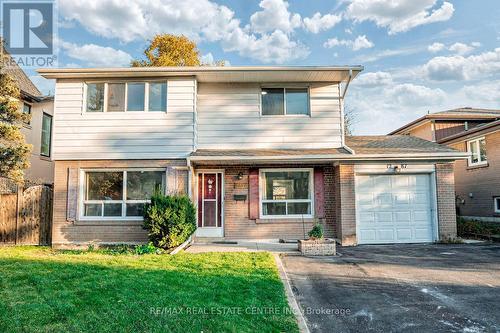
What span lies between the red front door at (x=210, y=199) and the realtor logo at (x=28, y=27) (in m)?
7.07

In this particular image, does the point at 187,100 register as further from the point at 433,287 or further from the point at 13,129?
the point at 433,287

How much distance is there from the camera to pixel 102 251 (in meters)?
9.09

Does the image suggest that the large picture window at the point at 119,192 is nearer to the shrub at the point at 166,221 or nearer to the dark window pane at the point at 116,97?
the shrub at the point at 166,221

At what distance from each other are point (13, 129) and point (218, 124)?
262 inches

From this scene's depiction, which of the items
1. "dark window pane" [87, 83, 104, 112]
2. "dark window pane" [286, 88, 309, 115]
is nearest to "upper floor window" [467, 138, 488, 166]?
"dark window pane" [286, 88, 309, 115]

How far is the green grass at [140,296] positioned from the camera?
369cm

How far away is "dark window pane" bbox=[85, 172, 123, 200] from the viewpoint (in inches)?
401

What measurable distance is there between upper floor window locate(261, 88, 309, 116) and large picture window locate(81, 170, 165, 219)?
4192mm

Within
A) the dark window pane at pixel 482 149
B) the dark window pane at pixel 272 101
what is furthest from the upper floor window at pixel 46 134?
the dark window pane at pixel 482 149

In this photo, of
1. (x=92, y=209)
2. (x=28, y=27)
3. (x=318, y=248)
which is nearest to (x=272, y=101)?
(x=318, y=248)

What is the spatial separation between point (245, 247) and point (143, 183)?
3828mm

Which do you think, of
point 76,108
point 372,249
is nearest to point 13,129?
point 76,108

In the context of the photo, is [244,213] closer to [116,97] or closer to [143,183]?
[143,183]

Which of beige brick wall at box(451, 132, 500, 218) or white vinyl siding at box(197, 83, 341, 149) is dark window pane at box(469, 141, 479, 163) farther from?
white vinyl siding at box(197, 83, 341, 149)
